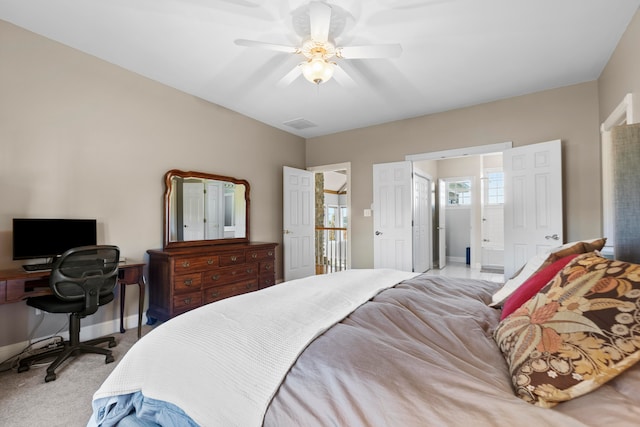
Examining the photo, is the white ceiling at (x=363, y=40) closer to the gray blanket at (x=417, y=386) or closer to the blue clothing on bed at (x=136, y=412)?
the gray blanket at (x=417, y=386)

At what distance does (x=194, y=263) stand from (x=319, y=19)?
8.56 ft

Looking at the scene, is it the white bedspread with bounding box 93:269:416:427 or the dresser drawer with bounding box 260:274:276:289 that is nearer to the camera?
the white bedspread with bounding box 93:269:416:427

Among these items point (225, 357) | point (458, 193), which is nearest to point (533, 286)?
point (225, 357)

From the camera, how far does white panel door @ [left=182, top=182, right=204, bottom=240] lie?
3646mm

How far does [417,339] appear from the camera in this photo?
109 cm

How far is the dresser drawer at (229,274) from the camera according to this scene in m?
3.32

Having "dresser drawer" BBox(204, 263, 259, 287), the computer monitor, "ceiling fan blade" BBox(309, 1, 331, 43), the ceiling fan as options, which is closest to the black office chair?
the computer monitor

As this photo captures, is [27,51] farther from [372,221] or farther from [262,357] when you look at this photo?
[372,221]

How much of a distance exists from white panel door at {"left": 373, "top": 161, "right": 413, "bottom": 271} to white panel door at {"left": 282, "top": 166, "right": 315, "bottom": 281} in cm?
119

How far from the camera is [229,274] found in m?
3.52

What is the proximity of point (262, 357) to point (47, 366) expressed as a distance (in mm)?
2491

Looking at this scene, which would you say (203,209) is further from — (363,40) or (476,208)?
(476,208)

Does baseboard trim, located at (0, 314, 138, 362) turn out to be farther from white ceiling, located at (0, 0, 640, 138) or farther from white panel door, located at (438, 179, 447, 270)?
white panel door, located at (438, 179, 447, 270)

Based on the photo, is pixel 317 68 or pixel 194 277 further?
pixel 194 277
